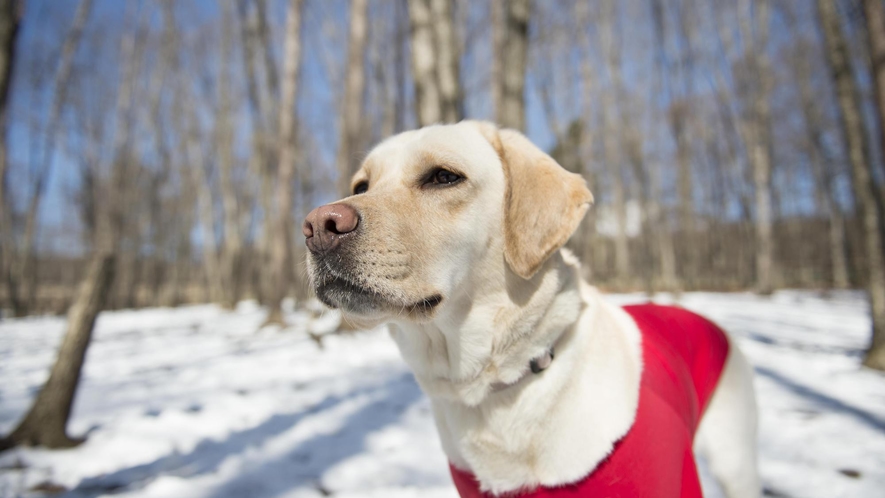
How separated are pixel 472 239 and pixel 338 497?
70.8 inches

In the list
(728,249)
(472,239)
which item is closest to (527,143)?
(472,239)

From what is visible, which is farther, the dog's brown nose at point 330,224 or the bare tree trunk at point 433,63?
the bare tree trunk at point 433,63

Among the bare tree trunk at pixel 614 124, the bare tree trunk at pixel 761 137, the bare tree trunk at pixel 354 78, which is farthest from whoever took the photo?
the bare tree trunk at pixel 614 124

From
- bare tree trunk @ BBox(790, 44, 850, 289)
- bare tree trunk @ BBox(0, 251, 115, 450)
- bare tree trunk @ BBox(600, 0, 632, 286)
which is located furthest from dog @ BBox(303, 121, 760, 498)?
bare tree trunk @ BBox(790, 44, 850, 289)

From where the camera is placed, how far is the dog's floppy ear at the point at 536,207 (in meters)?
1.59

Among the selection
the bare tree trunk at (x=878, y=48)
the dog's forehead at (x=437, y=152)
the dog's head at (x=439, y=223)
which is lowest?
the dog's head at (x=439, y=223)

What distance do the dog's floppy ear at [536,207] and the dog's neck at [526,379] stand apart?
0.34 feet

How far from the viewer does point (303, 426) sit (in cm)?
363

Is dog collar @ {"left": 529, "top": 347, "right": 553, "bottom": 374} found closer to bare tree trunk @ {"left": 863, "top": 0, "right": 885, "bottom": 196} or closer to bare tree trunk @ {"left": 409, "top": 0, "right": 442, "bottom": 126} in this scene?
bare tree trunk @ {"left": 409, "top": 0, "right": 442, "bottom": 126}

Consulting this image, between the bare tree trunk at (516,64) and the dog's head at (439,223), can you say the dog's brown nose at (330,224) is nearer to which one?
the dog's head at (439,223)

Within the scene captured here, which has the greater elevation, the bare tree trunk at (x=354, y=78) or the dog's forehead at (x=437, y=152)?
the bare tree trunk at (x=354, y=78)

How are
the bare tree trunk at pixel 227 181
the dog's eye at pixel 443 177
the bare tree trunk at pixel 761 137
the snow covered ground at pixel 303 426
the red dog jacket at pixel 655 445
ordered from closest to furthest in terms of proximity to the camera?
the red dog jacket at pixel 655 445 → the dog's eye at pixel 443 177 → the snow covered ground at pixel 303 426 → the bare tree trunk at pixel 761 137 → the bare tree trunk at pixel 227 181

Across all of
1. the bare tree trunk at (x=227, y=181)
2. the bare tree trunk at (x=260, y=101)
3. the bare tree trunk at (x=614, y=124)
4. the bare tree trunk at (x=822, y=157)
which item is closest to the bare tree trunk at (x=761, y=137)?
the bare tree trunk at (x=614, y=124)

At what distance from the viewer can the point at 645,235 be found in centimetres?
3145
